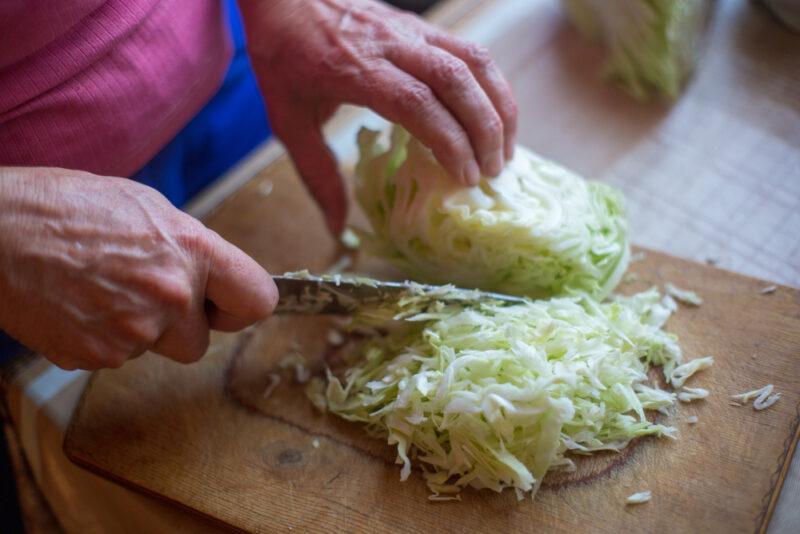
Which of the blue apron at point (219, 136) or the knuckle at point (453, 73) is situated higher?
the knuckle at point (453, 73)

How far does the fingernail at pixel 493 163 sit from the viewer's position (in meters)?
1.95

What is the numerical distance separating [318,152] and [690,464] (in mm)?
1316

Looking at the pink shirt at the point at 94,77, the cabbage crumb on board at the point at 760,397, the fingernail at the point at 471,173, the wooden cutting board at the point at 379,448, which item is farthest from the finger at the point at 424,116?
the cabbage crumb on board at the point at 760,397

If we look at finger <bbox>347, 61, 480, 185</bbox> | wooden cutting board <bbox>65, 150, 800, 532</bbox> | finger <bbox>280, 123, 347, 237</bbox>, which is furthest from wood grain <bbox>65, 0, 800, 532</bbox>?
finger <bbox>347, 61, 480, 185</bbox>

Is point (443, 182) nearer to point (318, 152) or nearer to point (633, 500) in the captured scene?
point (318, 152)

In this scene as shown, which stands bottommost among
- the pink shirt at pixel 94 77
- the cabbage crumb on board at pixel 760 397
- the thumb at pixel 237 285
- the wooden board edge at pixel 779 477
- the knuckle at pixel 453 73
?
the wooden board edge at pixel 779 477

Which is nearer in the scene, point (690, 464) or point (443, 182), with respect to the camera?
point (690, 464)

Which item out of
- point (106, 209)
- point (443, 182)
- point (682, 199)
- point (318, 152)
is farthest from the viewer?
point (682, 199)

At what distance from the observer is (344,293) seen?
1.90 m

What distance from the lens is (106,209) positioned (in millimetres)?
1573

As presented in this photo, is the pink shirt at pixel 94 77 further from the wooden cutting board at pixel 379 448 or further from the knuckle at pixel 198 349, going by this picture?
the wooden cutting board at pixel 379 448

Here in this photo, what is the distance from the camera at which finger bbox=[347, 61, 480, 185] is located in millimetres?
1896

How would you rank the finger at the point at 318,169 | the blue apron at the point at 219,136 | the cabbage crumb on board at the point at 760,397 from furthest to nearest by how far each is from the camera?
the blue apron at the point at 219,136 < the finger at the point at 318,169 < the cabbage crumb on board at the point at 760,397

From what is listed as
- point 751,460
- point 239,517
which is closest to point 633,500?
point 751,460
